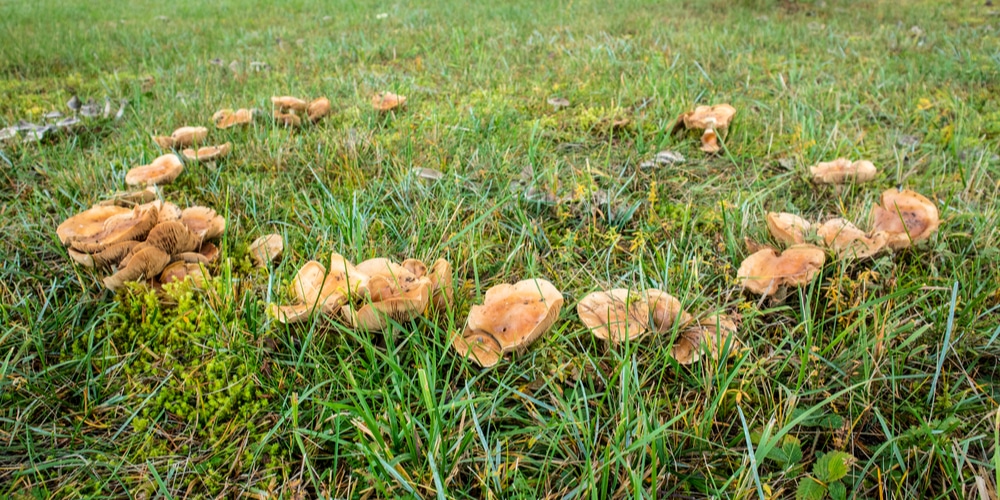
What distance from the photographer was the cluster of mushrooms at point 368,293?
1802 millimetres

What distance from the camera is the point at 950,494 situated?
1.42 m

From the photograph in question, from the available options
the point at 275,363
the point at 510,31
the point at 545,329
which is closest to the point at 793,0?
the point at 510,31

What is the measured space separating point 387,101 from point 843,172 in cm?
272

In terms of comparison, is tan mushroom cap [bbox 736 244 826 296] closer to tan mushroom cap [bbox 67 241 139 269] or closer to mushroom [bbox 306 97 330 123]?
tan mushroom cap [bbox 67 241 139 269]

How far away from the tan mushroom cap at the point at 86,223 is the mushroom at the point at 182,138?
93 cm

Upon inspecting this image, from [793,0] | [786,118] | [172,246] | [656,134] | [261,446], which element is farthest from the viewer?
[793,0]

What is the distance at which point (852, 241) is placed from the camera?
213 cm

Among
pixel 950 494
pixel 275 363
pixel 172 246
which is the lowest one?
pixel 950 494

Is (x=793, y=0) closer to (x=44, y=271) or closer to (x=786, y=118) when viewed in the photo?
(x=786, y=118)

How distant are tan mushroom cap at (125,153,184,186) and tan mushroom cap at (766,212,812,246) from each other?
8.95ft

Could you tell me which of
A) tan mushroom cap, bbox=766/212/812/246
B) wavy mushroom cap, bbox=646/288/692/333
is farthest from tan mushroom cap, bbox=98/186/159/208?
tan mushroom cap, bbox=766/212/812/246

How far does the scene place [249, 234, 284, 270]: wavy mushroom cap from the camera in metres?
2.26

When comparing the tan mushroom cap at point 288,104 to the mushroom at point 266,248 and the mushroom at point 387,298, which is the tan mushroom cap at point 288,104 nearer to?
the mushroom at point 266,248

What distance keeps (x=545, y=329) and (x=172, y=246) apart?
149 cm
